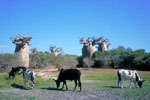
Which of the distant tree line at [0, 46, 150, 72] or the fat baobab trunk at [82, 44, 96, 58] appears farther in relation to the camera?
the fat baobab trunk at [82, 44, 96, 58]

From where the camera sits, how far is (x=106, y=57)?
58.5m

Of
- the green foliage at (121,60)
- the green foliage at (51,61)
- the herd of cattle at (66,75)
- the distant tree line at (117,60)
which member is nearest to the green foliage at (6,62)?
the herd of cattle at (66,75)

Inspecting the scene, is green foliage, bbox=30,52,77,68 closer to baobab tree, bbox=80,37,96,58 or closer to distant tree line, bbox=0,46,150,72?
distant tree line, bbox=0,46,150,72

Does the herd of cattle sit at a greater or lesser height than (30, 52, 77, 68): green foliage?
lesser

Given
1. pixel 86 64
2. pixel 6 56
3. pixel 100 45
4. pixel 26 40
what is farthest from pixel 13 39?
pixel 100 45

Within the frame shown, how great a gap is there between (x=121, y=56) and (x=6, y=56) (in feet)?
125

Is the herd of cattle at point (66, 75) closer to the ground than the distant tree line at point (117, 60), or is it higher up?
closer to the ground

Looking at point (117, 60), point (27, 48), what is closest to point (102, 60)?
point (117, 60)

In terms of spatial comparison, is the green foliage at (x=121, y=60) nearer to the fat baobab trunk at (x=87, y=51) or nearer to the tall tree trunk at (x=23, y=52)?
the fat baobab trunk at (x=87, y=51)

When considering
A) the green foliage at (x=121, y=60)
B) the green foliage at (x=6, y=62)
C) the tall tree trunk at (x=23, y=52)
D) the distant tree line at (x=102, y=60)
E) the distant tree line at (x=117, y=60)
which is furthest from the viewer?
the distant tree line at (x=117, y=60)

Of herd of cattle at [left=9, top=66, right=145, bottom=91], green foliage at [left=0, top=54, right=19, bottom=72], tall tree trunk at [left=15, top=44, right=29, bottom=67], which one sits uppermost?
tall tree trunk at [left=15, top=44, right=29, bottom=67]

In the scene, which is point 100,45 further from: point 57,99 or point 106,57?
point 57,99

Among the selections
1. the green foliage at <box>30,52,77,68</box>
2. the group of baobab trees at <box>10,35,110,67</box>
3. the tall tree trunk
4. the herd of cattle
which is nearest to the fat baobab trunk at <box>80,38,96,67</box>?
the group of baobab trees at <box>10,35,110,67</box>

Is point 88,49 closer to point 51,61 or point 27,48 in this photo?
point 51,61
